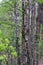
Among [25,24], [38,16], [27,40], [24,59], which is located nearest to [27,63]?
[24,59]

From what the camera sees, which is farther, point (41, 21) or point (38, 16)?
point (41, 21)

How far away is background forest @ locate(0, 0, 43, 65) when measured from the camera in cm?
511

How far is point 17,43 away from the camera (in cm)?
793

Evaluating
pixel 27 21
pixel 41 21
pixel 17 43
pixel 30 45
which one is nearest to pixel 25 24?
pixel 27 21

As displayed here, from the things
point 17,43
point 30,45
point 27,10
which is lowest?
point 17,43

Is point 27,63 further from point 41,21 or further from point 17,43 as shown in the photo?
point 41,21

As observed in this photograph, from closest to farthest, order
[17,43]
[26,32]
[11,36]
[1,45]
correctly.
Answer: [1,45], [26,32], [11,36], [17,43]

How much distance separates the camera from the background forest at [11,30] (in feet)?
16.8

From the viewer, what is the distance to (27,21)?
513cm

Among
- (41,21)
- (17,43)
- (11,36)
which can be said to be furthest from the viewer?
(41,21)

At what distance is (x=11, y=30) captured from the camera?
22.8 feet

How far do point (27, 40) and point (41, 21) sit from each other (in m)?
3.96

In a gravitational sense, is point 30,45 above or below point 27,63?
above

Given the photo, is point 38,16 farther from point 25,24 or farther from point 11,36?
point 25,24
